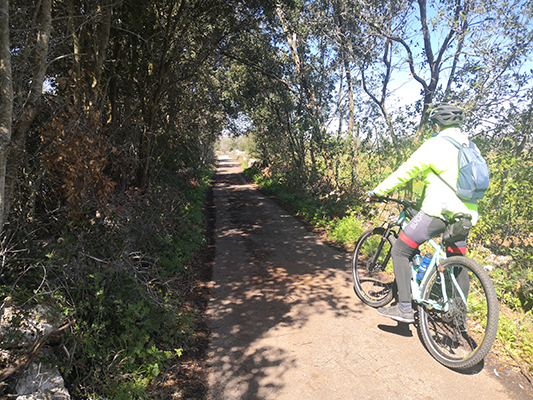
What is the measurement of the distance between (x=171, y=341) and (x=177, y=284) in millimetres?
1708

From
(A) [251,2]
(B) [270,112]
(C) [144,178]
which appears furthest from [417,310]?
(B) [270,112]

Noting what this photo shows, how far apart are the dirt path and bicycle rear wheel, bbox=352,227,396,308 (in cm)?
21

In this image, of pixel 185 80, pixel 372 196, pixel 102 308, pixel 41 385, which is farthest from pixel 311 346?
pixel 185 80

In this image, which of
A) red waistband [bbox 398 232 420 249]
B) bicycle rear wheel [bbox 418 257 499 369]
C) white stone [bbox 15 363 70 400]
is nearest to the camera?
white stone [bbox 15 363 70 400]

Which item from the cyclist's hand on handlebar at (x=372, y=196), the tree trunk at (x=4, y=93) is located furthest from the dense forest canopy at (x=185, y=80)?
the cyclist's hand on handlebar at (x=372, y=196)

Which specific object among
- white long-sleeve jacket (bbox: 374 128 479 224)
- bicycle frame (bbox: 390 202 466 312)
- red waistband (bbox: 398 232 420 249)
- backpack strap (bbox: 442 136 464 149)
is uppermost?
backpack strap (bbox: 442 136 464 149)

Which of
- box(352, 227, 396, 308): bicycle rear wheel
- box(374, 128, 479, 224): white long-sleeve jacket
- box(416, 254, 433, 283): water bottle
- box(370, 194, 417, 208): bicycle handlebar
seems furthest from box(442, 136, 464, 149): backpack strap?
box(352, 227, 396, 308): bicycle rear wheel

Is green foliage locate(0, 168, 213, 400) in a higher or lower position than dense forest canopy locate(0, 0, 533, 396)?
lower

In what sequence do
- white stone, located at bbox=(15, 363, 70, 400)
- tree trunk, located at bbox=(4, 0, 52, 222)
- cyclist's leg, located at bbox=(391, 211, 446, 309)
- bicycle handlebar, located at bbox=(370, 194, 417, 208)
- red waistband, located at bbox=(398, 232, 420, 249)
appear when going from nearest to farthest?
white stone, located at bbox=(15, 363, 70, 400)
tree trunk, located at bbox=(4, 0, 52, 222)
cyclist's leg, located at bbox=(391, 211, 446, 309)
red waistband, located at bbox=(398, 232, 420, 249)
bicycle handlebar, located at bbox=(370, 194, 417, 208)

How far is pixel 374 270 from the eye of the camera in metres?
4.29

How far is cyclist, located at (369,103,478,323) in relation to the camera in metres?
3.07

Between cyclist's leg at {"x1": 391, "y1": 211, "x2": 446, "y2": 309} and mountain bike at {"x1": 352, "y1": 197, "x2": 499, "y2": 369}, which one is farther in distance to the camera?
cyclist's leg at {"x1": 391, "y1": 211, "x2": 446, "y2": 309}

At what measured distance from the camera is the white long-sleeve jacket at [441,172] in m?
3.04

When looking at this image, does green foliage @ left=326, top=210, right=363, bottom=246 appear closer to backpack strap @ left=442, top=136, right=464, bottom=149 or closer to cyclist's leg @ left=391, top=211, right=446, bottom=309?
cyclist's leg @ left=391, top=211, right=446, bottom=309
